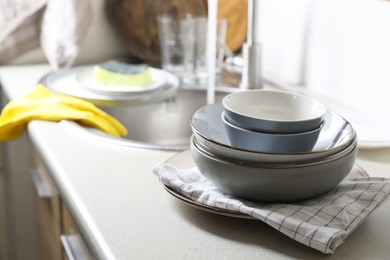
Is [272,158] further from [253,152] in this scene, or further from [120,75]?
[120,75]

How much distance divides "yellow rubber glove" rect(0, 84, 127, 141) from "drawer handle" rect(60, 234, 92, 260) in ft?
0.74

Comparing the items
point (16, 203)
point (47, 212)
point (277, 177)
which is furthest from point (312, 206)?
point (16, 203)

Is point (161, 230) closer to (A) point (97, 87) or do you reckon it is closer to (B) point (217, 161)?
(B) point (217, 161)

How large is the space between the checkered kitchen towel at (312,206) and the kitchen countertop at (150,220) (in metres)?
0.03

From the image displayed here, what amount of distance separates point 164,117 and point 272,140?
2.51 feet

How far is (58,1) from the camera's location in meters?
1.53

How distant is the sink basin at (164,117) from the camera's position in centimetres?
140

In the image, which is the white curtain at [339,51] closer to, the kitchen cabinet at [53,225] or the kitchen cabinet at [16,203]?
the kitchen cabinet at [53,225]

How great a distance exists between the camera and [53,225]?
46.4 inches

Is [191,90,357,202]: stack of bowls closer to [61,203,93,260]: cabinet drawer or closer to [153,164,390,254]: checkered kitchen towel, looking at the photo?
[153,164,390,254]: checkered kitchen towel

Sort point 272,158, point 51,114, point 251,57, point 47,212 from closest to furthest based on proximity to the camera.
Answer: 1. point 272,158
2. point 51,114
3. point 47,212
4. point 251,57

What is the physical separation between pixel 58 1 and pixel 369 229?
43.4 inches

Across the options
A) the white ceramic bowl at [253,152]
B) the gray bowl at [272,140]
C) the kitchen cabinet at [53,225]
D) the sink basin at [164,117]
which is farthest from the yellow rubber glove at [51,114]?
the gray bowl at [272,140]

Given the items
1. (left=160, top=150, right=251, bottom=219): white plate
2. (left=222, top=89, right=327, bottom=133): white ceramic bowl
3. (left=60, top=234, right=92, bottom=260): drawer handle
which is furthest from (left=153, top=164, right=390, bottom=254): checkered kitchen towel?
(left=60, top=234, right=92, bottom=260): drawer handle
